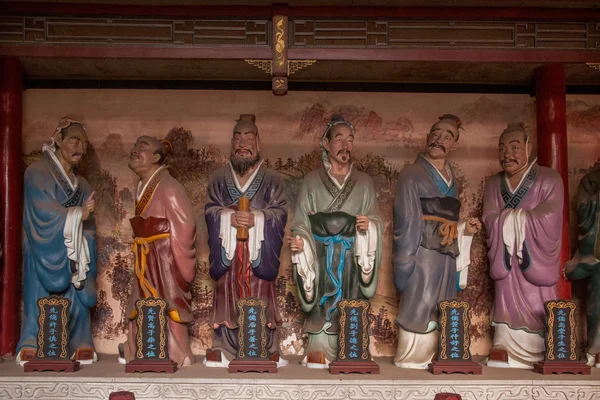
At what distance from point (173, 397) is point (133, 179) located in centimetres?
253

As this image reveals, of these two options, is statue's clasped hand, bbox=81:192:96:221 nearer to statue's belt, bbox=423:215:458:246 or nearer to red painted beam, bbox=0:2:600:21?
red painted beam, bbox=0:2:600:21

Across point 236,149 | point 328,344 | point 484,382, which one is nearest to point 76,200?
point 236,149

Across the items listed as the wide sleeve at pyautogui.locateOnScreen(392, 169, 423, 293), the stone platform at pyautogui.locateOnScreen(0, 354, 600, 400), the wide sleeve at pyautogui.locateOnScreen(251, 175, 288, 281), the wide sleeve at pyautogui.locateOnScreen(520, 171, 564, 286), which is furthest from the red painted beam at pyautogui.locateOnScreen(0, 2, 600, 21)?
the stone platform at pyautogui.locateOnScreen(0, 354, 600, 400)

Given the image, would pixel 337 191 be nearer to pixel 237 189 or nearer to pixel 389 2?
pixel 237 189

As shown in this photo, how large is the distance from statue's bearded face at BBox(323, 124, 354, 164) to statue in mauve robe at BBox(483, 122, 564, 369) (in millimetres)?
1338

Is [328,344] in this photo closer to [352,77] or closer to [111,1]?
[352,77]

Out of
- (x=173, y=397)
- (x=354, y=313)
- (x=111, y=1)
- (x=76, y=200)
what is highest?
(x=111, y=1)

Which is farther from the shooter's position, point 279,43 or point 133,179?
point 133,179

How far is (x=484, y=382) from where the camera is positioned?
600cm

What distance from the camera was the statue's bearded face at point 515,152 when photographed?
6.86m

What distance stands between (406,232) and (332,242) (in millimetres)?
631

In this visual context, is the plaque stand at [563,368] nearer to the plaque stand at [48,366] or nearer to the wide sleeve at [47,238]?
the plaque stand at [48,366]

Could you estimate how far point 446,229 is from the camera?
6.68 metres

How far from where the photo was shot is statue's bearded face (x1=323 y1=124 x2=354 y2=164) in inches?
267
